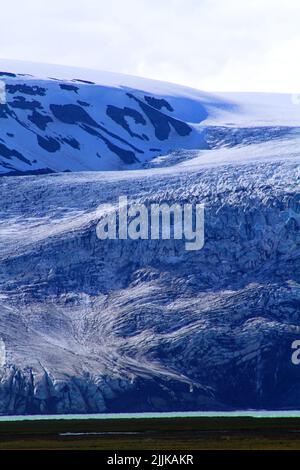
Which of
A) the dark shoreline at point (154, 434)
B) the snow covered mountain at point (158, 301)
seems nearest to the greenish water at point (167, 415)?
the snow covered mountain at point (158, 301)

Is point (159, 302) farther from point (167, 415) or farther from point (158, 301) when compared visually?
point (167, 415)

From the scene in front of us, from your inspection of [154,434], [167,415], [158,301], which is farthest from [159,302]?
[154,434]

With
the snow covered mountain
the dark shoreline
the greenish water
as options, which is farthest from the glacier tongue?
the dark shoreline

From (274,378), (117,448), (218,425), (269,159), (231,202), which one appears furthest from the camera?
(269,159)

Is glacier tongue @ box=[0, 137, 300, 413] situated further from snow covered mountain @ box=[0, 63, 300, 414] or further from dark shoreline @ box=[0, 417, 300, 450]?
dark shoreline @ box=[0, 417, 300, 450]

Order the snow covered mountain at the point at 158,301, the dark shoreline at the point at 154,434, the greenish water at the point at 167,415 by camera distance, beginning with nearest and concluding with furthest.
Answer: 1. the dark shoreline at the point at 154,434
2. the greenish water at the point at 167,415
3. the snow covered mountain at the point at 158,301

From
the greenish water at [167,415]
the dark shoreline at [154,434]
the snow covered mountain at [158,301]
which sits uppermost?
the snow covered mountain at [158,301]

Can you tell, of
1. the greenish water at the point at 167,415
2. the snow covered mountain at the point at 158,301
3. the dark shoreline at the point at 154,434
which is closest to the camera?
the dark shoreline at the point at 154,434

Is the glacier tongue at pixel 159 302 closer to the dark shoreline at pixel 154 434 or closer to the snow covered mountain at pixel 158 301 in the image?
the snow covered mountain at pixel 158 301

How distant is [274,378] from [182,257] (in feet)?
61.3
